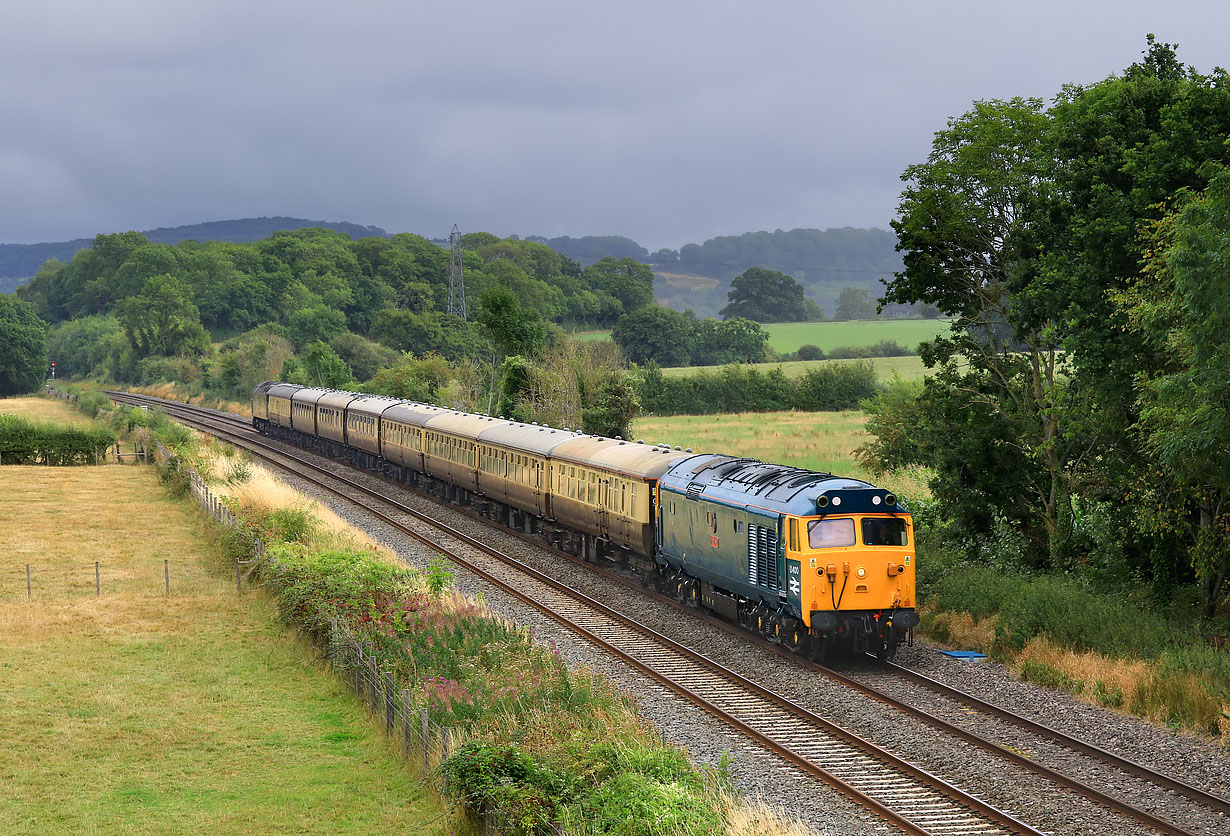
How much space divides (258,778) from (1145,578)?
64.8 ft

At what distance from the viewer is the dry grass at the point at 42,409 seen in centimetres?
8838

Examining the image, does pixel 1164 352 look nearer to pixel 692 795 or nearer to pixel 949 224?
pixel 949 224

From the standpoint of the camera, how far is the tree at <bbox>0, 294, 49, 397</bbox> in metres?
118

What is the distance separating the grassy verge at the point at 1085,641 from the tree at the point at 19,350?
112m

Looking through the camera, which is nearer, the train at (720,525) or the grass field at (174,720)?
the grass field at (174,720)

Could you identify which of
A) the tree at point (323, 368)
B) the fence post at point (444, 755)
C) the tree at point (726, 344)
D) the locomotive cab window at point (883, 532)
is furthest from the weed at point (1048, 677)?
the tree at point (726, 344)

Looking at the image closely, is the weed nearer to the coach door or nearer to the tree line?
the tree line

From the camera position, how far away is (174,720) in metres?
19.8

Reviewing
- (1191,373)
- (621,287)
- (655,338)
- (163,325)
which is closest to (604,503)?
(1191,373)

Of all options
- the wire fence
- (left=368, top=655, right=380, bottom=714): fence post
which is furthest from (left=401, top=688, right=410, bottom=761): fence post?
(left=368, top=655, right=380, bottom=714): fence post

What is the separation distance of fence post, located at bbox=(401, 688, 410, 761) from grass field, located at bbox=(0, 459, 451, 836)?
0.21 meters

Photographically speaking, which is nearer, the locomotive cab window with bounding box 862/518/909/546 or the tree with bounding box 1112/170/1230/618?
the tree with bounding box 1112/170/1230/618

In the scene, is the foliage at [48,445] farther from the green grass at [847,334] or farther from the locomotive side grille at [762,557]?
the green grass at [847,334]

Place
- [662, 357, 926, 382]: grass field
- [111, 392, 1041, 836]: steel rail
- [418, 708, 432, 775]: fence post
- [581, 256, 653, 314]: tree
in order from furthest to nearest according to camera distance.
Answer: [581, 256, 653, 314]: tree
[662, 357, 926, 382]: grass field
[418, 708, 432, 775]: fence post
[111, 392, 1041, 836]: steel rail
